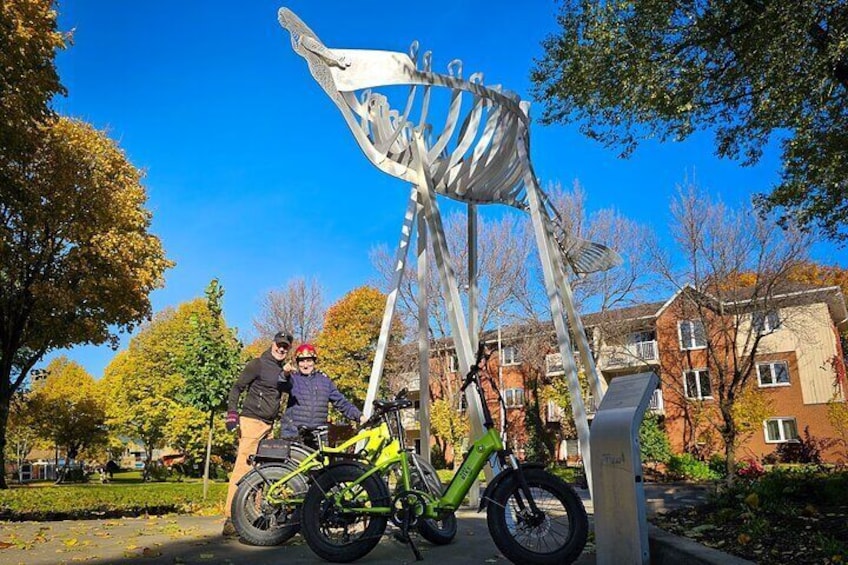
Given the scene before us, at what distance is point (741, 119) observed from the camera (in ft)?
29.9

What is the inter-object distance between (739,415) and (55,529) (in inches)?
831

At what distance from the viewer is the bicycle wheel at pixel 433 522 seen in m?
5.53

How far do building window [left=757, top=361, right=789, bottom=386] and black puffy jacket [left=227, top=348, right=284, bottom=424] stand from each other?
95.2 ft

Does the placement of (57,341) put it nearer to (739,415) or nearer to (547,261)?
(547,261)

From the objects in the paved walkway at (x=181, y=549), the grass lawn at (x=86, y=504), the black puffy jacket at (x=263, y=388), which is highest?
the black puffy jacket at (x=263, y=388)

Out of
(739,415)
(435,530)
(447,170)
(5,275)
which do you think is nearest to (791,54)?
(447,170)

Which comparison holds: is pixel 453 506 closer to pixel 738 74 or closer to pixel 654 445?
pixel 738 74

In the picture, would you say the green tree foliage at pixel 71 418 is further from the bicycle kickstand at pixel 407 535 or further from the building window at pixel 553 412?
the bicycle kickstand at pixel 407 535

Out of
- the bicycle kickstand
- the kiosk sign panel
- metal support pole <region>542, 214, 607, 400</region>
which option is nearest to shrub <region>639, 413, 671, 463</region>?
metal support pole <region>542, 214, 607, 400</region>

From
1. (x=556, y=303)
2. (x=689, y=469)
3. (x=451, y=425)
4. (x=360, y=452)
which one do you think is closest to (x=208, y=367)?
(x=556, y=303)

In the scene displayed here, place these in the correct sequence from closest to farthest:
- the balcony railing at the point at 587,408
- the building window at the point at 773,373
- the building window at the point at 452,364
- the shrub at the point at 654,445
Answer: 1. the shrub at the point at 654,445
2. the building window at the point at 773,373
3. the balcony railing at the point at 587,408
4. the building window at the point at 452,364

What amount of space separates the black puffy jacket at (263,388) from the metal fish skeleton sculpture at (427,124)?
343cm

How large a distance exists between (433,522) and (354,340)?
27703 millimetres

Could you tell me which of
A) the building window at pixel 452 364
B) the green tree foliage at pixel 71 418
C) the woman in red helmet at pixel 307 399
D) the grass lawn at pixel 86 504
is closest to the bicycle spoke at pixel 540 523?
the woman in red helmet at pixel 307 399
